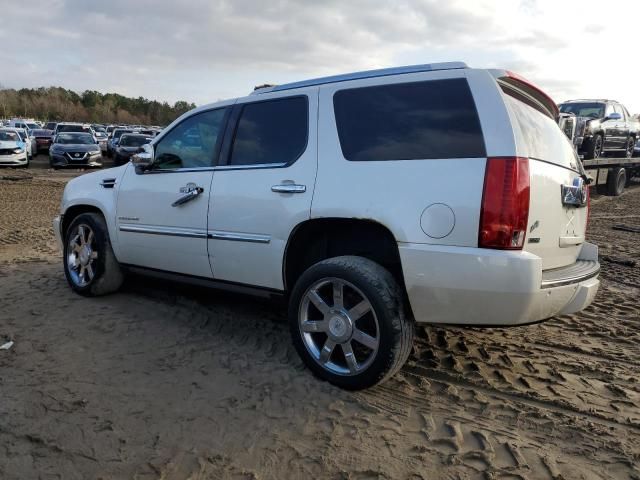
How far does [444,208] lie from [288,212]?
1043 mm

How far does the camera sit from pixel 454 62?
3.06 m

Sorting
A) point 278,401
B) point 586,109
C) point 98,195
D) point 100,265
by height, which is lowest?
point 278,401

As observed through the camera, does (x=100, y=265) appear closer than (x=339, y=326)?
No

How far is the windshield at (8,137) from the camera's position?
64.8ft

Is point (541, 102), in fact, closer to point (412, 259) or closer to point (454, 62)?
point (454, 62)

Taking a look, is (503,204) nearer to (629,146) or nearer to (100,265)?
(100,265)

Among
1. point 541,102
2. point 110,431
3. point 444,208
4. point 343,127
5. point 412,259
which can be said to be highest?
point 541,102

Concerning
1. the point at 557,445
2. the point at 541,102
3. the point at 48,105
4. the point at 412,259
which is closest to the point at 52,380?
the point at 412,259

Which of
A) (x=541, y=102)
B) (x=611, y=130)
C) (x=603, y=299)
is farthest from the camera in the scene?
(x=611, y=130)

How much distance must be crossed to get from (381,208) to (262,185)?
0.93 meters

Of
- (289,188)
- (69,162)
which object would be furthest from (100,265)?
(69,162)

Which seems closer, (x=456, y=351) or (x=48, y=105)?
(x=456, y=351)

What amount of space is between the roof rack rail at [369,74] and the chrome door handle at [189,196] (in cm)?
88

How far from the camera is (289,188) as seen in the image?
131 inches
